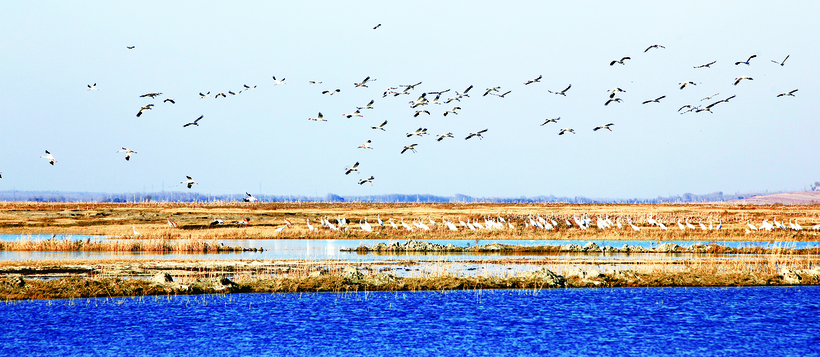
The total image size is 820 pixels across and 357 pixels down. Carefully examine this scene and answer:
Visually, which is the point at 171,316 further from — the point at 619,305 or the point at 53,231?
the point at 53,231

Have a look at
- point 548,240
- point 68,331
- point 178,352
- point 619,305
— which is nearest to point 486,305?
point 619,305

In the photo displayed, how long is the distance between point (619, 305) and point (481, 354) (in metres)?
8.96

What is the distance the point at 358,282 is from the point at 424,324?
706 cm

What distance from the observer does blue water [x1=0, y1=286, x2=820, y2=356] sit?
21.3m

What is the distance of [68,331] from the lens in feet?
73.5

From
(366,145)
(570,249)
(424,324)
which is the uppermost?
(366,145)

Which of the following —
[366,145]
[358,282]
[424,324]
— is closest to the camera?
[424,324]

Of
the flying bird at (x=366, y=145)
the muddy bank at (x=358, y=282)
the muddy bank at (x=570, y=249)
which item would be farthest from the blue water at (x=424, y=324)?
the muddy bank at (x=570, y=249)

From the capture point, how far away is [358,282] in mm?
31141

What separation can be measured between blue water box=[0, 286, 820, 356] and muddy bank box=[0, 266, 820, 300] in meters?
0.74

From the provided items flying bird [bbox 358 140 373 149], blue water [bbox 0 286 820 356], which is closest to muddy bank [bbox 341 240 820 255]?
flying bird [bbox 358 140 373 149]

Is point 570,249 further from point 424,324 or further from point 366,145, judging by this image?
point 424,324

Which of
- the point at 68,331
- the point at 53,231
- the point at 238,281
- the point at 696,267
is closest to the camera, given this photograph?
the point at 68,331

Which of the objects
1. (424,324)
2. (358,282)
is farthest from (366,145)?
(424,324)
